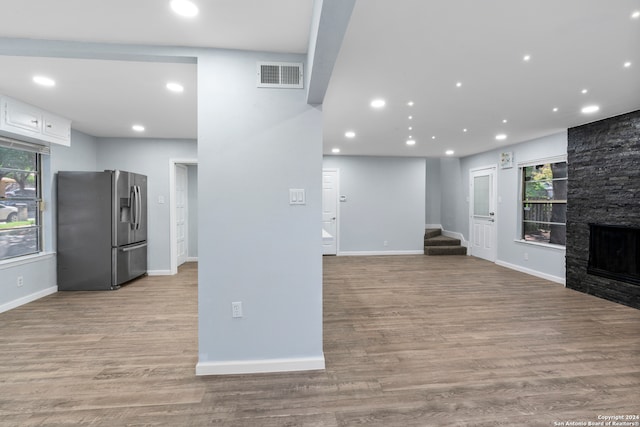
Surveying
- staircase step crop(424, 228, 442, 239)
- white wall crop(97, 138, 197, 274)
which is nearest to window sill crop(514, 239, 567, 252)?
staircase step crop(424, 228, 442, 239)

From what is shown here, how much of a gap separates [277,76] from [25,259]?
14.0 ft

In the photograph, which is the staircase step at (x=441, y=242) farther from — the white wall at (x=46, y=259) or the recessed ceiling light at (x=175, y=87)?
the white wall at (x=46, y=259)

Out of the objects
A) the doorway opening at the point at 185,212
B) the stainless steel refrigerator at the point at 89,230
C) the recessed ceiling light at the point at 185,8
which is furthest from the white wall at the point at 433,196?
the recessed ceiling light at the point at 185,8

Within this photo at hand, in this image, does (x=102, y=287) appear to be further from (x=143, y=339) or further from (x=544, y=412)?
(x=544, y=412)

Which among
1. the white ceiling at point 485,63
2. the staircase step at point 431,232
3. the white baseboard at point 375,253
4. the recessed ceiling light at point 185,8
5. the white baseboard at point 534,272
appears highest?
the white ceiling at point 485,63

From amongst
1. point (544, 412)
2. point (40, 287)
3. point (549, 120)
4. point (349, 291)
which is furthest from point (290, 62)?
point (40, 287)

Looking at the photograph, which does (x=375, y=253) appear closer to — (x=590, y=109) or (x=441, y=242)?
(x=441, y=242)

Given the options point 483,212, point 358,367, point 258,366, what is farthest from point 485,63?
point 483,212

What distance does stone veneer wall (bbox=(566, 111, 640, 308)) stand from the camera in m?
3.80

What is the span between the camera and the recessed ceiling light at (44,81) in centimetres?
283

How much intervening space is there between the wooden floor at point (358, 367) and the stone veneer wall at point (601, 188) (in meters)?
0.35

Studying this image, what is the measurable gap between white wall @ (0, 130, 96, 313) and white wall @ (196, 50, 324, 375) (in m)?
3.28

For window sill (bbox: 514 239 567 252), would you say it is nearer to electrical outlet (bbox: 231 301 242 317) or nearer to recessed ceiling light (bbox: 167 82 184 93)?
electrical outlet (bbox: 231 301 242 317)

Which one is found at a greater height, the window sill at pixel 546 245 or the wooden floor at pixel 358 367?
the window sill at pixel 546 245
